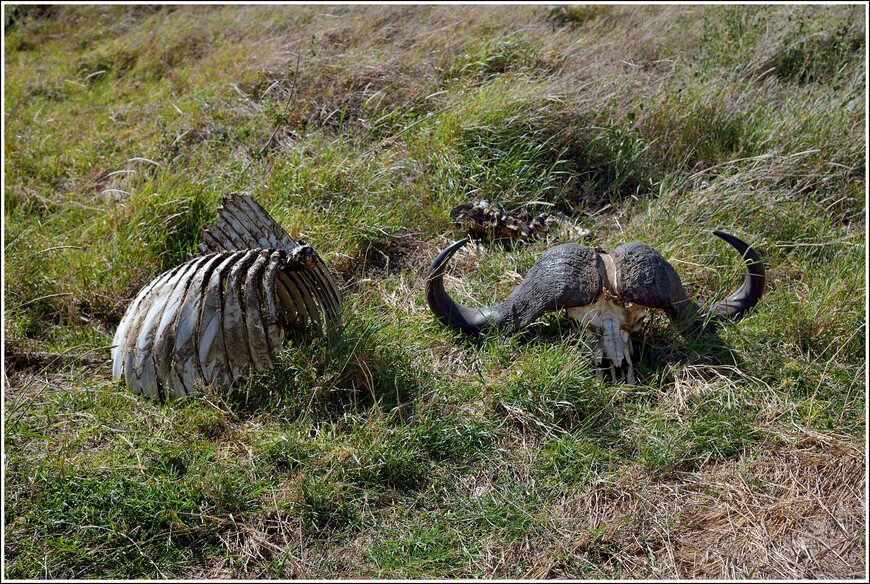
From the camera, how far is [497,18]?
7.41m

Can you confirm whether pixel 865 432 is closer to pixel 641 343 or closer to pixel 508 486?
pixel 641 343

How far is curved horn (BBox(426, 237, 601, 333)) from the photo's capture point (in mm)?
4043

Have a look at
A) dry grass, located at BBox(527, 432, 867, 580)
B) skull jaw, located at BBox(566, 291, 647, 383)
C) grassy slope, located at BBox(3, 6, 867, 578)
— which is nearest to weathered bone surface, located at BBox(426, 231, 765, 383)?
skull jaw, located at BBox(566, 291, 647, 383)

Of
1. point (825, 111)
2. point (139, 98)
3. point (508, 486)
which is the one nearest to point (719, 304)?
point (508, 486)

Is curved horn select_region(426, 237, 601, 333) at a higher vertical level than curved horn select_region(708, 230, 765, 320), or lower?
higher

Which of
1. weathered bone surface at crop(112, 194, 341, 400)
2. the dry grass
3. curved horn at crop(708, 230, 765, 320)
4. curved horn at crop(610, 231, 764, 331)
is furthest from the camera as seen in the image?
curved horn at crop(708, 230, 765, 320)

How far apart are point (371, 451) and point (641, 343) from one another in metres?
1.56

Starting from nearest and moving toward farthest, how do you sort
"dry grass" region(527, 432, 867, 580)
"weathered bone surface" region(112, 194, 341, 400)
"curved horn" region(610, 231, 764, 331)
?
"dry grass" region(527, 432, 867, 580), "weathered bone surface" region(112, 194, 341, 400), "curved horn" region(610, 231, 764, 331)

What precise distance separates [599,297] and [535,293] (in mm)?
311

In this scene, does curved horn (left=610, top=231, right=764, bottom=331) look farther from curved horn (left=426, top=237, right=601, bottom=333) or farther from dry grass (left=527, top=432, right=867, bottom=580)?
dry grass (left=527, top=432, right=867, bottom=580)

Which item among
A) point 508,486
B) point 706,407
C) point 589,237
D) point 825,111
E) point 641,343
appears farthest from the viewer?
point 825,111

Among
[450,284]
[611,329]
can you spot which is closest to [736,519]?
[611,329]

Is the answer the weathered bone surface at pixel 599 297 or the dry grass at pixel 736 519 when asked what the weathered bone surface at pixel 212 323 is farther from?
the dry grass at pixel 736 519

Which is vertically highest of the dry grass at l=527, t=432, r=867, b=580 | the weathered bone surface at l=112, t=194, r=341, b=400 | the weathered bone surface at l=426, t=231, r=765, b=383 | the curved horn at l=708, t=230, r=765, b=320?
the weathered bone surface at l=112, t=194, r=341, b=400
